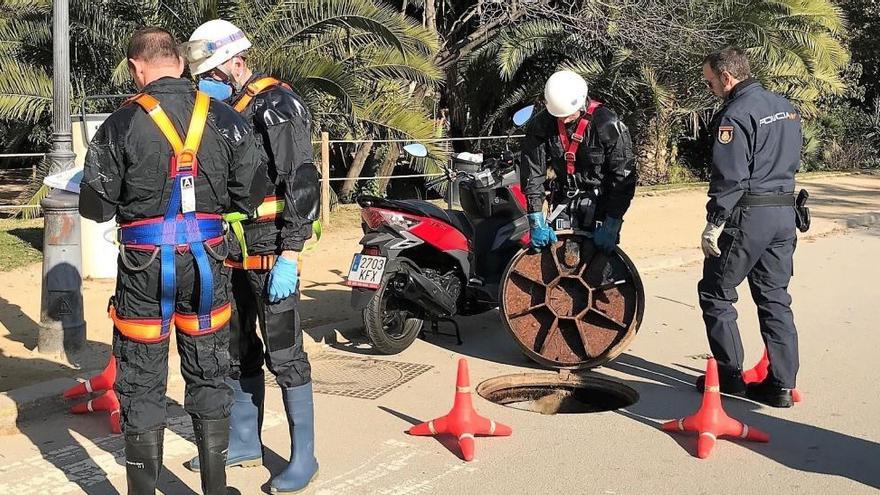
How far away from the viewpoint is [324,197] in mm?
13148

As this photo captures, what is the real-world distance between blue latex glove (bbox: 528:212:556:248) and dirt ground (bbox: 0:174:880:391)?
1.97 metres

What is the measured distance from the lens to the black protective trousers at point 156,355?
372 cm

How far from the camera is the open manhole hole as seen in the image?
6.09 m

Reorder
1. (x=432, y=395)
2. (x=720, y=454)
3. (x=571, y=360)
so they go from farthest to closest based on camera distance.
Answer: (x=571, y=360)
(x=432, y=395)
(x=720, y=454)

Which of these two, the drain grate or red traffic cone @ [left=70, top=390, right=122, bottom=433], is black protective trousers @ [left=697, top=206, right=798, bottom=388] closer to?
the drain grate

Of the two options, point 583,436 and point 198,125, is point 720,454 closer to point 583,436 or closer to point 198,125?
point 583,436

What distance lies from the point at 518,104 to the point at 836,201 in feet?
21.1

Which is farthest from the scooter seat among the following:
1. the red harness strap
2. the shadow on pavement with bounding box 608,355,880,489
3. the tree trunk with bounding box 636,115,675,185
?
the tree trunk with bounding box 636,115,675,185

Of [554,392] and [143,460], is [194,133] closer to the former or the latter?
[143,460]

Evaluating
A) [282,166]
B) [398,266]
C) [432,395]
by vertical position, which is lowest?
[432,395]

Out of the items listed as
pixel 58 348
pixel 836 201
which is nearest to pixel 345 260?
pixel 58 348

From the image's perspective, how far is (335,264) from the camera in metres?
10.2

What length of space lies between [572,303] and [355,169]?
10632 millimetres

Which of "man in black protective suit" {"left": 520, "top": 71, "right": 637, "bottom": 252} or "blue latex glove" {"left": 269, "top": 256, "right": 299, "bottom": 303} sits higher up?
"man in black protective suit" {"left": 520, "top": 71, "right": 637, "bottom": 252}
